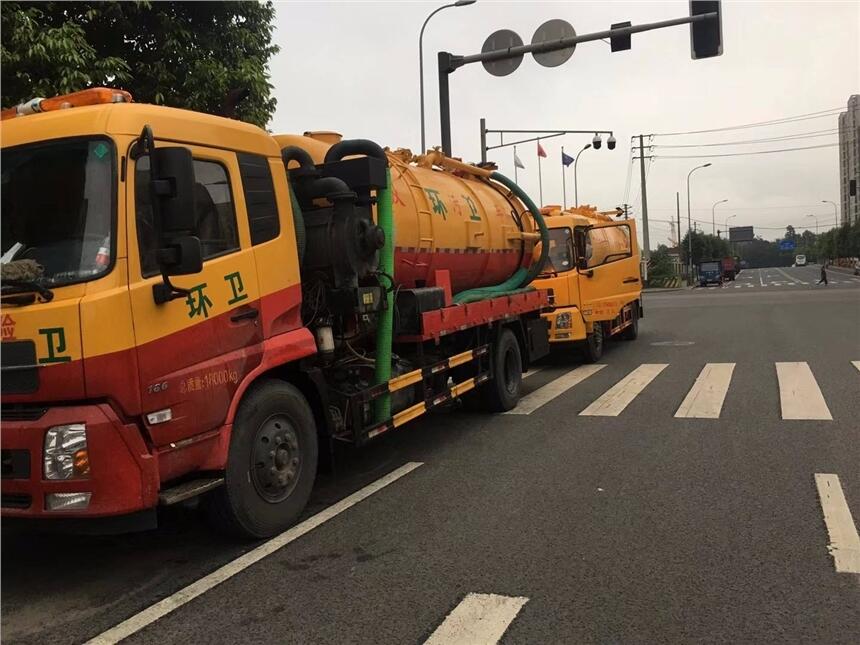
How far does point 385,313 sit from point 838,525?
372 cm

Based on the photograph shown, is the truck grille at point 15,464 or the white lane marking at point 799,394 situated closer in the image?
the truck grille at point 15,464

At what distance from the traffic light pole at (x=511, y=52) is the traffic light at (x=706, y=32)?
0.25 feet

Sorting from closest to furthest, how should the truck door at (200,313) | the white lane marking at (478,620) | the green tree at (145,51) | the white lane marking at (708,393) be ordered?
the white lane marking at (478,620), the truck door at (200,313), the green tree at (145,51), the white lane marking at (708,393)

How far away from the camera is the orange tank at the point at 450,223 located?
664 centimetres

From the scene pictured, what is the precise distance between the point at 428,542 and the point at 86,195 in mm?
2925

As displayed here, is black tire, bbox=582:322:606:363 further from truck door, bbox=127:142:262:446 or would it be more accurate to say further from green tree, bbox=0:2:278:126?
truck door, bbox=127:142:262:446

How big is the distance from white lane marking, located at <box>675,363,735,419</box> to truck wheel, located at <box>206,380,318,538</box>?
492 centimetres

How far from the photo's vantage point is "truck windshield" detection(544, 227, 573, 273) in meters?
12.9

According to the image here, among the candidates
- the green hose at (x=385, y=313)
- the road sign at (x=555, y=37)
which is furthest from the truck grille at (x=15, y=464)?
the road sign at (x=555, y=37)

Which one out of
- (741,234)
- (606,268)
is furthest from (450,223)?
(741,234)

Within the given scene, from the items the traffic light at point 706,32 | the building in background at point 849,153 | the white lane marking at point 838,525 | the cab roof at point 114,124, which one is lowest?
the white lane marking at point 838,525

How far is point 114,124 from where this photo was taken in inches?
152

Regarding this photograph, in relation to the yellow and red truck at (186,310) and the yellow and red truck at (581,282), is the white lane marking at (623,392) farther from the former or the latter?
the yellow and red truck at (186,310)

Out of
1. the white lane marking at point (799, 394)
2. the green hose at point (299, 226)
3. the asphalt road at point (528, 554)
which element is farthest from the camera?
the white lane marking at point (799, 394)
